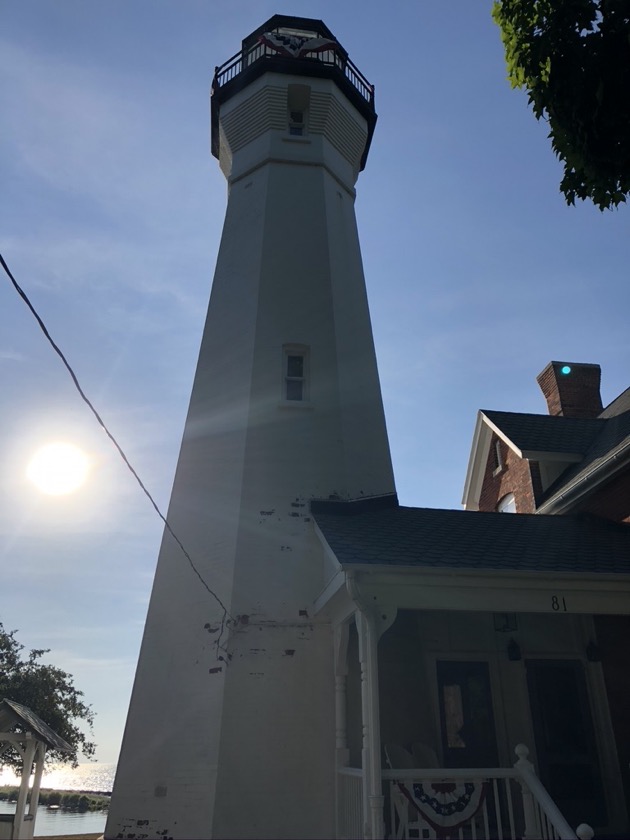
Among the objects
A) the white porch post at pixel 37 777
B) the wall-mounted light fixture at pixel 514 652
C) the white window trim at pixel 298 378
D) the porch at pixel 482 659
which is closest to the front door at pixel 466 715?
the porch at pixel 482 659

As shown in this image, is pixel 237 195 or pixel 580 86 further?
pixel 237 195

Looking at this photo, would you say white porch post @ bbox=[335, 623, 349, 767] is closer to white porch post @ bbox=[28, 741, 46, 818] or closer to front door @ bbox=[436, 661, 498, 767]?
front door @ bbox=[436, 661, 498, 767]

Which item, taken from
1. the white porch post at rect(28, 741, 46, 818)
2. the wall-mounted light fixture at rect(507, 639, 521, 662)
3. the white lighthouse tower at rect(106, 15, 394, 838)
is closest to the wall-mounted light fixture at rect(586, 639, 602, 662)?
the wall-mounted light fixture at rect(507, 639, 521, 662)

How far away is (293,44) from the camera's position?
1652cm

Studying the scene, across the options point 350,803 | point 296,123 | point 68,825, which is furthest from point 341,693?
point 68,825

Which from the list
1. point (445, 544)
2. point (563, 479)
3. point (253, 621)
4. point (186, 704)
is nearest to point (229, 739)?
point (186, 704)

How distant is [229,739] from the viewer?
8.66 meters

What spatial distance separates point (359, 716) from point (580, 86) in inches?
335

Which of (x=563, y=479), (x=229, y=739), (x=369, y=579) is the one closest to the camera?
(x=369, y=579)

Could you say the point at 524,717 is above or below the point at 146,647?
below

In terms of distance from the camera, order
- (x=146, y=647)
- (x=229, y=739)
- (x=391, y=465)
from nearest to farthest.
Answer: (x=229, y=739)
(x=146, y=647)
(x=391, y=465)

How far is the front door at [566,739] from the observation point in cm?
892

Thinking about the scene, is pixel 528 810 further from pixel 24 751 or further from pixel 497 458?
pixel 497 458

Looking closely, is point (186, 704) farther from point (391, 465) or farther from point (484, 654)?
point (391, 465)
